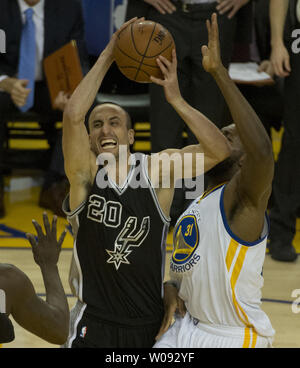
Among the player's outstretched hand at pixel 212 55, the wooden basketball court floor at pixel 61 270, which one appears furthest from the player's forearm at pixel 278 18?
the player's outstretched hand at pixel 212 55

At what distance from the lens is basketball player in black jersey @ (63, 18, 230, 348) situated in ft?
13.1

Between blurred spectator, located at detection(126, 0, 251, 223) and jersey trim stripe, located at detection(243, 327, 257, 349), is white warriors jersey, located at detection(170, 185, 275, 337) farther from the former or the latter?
blurred spectator, located at detection(126, 0, 251, 223)

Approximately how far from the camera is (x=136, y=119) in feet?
26.2

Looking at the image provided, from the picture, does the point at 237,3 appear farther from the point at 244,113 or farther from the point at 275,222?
the point at 244,113

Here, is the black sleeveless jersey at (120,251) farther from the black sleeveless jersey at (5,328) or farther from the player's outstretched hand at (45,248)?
the black sleeveless jersey at (5,328)

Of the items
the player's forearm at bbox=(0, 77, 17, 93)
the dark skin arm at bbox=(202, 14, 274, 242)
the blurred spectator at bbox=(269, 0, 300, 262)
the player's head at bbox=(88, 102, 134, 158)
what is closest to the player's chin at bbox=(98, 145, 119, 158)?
the player's head at bbox=(88, 102, 134, 158)

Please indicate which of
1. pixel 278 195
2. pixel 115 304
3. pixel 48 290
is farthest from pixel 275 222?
pixel 48 290

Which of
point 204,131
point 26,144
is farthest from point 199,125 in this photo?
point 26,144

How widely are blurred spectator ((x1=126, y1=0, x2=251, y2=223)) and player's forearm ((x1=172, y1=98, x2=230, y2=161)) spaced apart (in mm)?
2218

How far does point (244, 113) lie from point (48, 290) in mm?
1302

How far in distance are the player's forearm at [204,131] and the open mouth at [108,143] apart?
42 centimetres

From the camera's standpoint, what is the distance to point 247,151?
3.68 m

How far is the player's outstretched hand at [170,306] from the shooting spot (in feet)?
13.2
